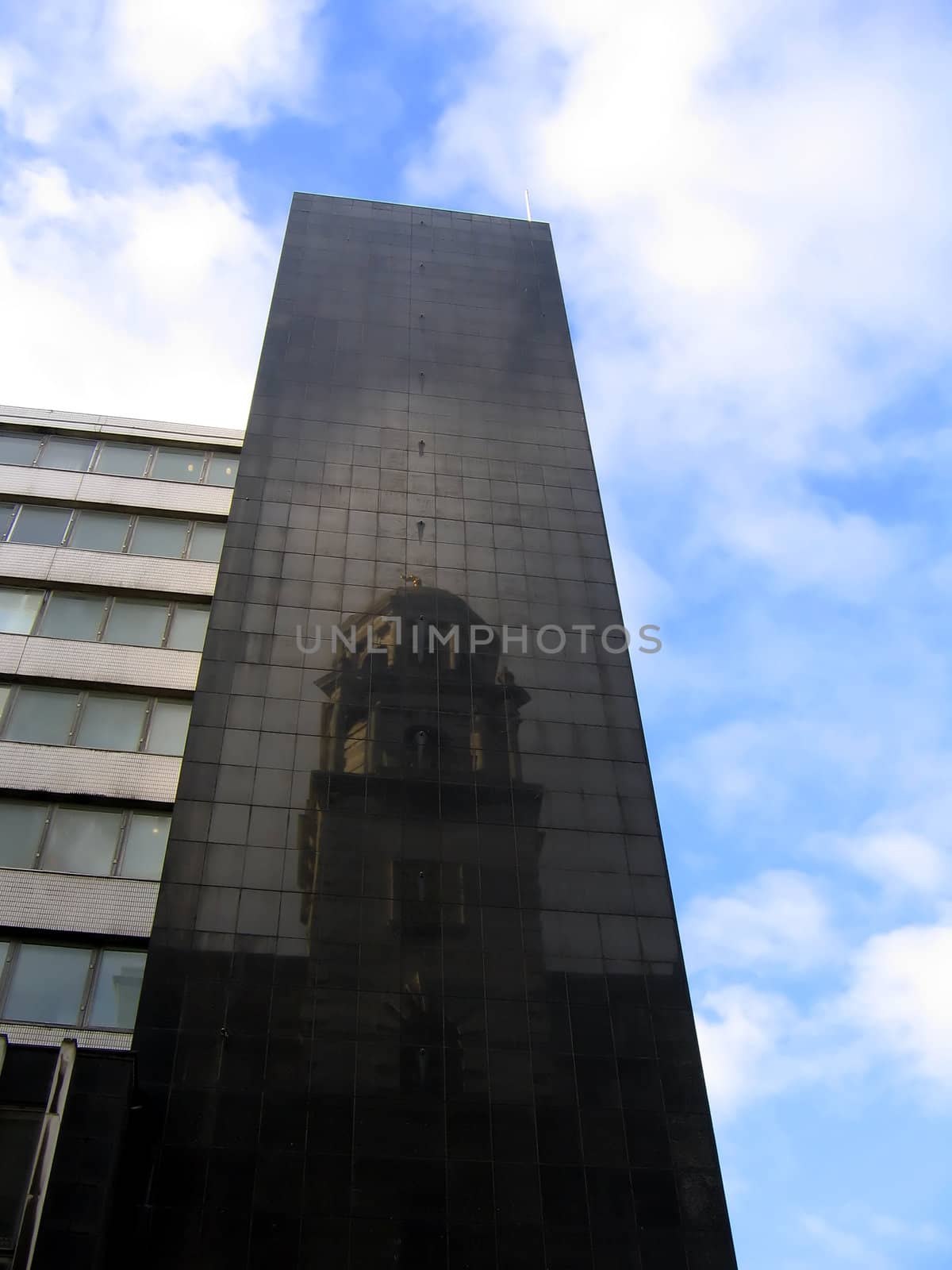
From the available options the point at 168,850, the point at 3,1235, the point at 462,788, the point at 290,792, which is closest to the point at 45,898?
the point at 168,850

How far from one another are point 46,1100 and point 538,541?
77.6ft

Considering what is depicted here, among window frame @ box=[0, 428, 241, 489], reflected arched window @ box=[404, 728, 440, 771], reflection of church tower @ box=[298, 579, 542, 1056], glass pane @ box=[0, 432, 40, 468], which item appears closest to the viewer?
reflection of church tower @ box=[298, 579, 542, 1056]

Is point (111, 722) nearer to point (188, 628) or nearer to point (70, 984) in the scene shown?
point (188, 628)

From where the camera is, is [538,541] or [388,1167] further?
[538,541]

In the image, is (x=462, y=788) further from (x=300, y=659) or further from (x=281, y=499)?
(x=281, y=499)

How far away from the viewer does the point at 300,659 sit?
33.8m

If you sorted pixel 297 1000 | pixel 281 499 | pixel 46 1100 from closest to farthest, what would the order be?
1. pixel 46 1100
2. pixel 297 1000
3. pixel 281 499

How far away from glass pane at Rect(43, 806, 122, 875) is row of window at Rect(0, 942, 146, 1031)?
241 centimetres

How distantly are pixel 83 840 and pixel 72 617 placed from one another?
884cm

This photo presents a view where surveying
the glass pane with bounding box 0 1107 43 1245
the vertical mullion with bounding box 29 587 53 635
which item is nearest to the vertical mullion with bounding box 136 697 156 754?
the vertical mullion with bounding box 29 587 53 635

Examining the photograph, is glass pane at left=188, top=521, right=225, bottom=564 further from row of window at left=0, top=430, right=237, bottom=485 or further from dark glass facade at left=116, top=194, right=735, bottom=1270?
row of window at left=0, top=430, right=237, bottom=485

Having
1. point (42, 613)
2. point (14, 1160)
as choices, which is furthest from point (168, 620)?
point (14, 1160)

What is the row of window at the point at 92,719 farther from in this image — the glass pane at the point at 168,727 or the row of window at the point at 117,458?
the row of window at the point at 117,458

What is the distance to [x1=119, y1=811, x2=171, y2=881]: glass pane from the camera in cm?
3045
